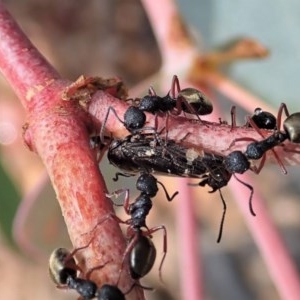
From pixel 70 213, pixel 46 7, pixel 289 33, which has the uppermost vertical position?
pixel 46 7

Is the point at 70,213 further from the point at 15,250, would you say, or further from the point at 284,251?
the point at 15,250

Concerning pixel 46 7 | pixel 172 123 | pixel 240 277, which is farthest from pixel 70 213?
pixel 46 7

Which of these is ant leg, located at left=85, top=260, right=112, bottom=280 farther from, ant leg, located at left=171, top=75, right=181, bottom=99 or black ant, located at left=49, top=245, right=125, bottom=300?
ant leg, located at left=171, top=75, right=181, bottom=99

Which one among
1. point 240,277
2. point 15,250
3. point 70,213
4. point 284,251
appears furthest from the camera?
point 240,277

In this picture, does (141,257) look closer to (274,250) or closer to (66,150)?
(66,150)

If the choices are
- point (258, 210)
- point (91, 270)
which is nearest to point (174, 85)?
point (91, 270)

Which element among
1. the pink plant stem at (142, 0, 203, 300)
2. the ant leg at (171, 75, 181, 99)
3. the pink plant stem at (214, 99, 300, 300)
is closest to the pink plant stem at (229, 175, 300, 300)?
the pink plant stem at (214, 99, 300, 300)
